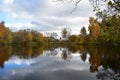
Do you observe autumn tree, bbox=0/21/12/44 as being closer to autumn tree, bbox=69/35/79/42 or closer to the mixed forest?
the mixed forest

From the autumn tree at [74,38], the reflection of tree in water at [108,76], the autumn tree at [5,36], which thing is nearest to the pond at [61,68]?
the reflection of tree in water at [108,76]

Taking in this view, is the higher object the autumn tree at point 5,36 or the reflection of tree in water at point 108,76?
the autumn tree at point 5,36

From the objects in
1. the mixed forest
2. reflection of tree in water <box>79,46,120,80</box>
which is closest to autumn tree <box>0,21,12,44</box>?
the mixed forest

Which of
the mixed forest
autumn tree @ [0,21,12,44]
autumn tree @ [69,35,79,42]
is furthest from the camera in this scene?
autumn tree @ [69,35,79,42]

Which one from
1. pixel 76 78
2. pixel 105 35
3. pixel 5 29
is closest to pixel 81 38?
pixel 5 29

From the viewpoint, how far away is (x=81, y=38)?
10881 centimetres

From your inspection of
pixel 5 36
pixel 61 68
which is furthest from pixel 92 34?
pixel 61 68

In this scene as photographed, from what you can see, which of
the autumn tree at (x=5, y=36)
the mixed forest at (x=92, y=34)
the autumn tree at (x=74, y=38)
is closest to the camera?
the mixed forest at (x=92, y=34)

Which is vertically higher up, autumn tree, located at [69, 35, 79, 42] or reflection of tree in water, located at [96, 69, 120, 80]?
autumn tree, located at [69, 35, 79, 42]

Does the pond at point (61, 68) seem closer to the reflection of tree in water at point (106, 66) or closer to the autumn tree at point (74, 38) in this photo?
the reflection of tree in water at point (106, 66)

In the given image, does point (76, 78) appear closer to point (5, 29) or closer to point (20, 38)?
point (5, 29)

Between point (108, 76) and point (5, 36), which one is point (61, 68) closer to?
point (108, 76)

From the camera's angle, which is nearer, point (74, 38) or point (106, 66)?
point (106, 66)

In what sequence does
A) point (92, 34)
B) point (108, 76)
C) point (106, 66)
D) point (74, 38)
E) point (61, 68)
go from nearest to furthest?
point (108, 76) → point (106, 66) → point (61, 68) → point (92, 34) → point (74, 38)
